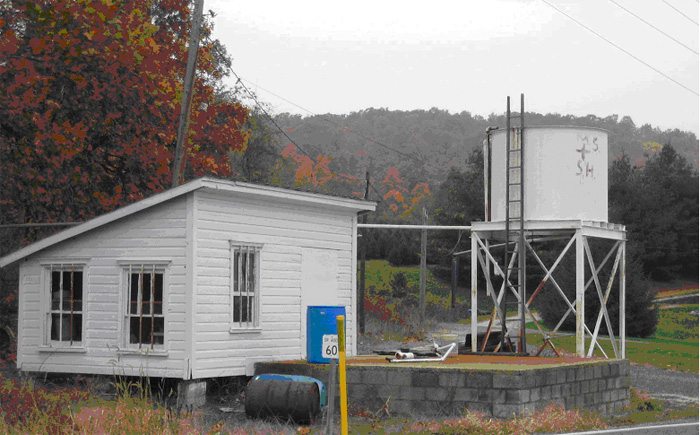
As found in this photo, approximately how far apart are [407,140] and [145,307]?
314ft

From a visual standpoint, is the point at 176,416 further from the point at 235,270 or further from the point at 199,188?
the point at 199,188

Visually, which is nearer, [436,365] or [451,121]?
[436,365]

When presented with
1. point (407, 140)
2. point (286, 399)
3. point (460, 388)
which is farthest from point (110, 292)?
point (407, 140)

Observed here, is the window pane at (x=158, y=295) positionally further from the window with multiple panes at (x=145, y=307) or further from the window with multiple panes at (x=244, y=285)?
the window with multiple panes at (x=244, y=285)

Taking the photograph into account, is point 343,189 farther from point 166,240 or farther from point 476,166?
point 166,240

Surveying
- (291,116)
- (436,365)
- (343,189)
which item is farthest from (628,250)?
(291,116)

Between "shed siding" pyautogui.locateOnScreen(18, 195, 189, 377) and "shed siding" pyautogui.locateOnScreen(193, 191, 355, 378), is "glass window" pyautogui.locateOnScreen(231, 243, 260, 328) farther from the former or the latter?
"shed siding" pyautogui.locateOnScreen(18, 195, 189, 377)

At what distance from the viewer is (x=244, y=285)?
1777 centimetres

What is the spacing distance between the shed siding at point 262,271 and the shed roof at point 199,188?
226 millimetres

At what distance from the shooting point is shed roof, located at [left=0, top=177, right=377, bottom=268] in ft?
54.9

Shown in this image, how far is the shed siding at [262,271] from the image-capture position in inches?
663

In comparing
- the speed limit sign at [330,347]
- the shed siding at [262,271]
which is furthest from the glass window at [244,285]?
the speed limit sign at [330,347]

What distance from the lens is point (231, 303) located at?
1733cm

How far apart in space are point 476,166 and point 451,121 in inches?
2005
